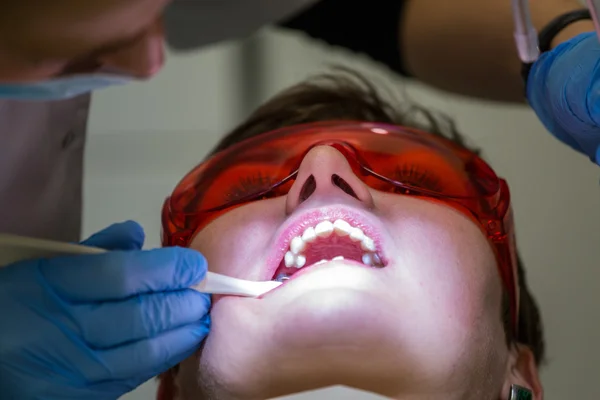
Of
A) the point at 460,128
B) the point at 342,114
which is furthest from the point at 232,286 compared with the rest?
the point at 460,128

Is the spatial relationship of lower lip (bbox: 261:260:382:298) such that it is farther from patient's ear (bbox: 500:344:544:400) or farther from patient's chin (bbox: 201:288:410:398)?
patient's ear (bbox: 500:344:544:400)

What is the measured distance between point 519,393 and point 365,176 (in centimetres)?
43

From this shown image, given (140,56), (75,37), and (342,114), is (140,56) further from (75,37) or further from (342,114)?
(342,114)

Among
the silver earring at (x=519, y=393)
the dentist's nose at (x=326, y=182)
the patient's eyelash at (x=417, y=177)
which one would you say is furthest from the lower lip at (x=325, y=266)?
the silver earring at (x=519, y=393)

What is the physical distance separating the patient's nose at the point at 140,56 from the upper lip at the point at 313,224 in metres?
0.36

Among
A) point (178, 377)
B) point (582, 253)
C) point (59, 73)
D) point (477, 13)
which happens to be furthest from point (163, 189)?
point (59, 73)

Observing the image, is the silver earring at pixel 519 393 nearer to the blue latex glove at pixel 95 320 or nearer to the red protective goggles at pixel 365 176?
the red protective goggles at pixel 365 176

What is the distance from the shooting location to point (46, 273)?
2.89 feet

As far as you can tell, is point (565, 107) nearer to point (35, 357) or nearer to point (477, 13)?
point (477, 13)

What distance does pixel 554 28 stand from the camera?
1162mm

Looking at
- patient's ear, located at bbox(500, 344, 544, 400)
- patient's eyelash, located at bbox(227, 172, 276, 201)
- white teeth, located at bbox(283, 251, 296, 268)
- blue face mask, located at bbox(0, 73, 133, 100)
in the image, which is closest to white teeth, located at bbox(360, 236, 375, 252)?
white teeth, located at bbox(283, 251, 296, 268)

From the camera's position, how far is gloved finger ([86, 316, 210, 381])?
909 mm

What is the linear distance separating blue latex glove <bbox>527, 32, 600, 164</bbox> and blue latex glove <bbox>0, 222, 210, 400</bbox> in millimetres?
613

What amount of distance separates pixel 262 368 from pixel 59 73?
479mm
